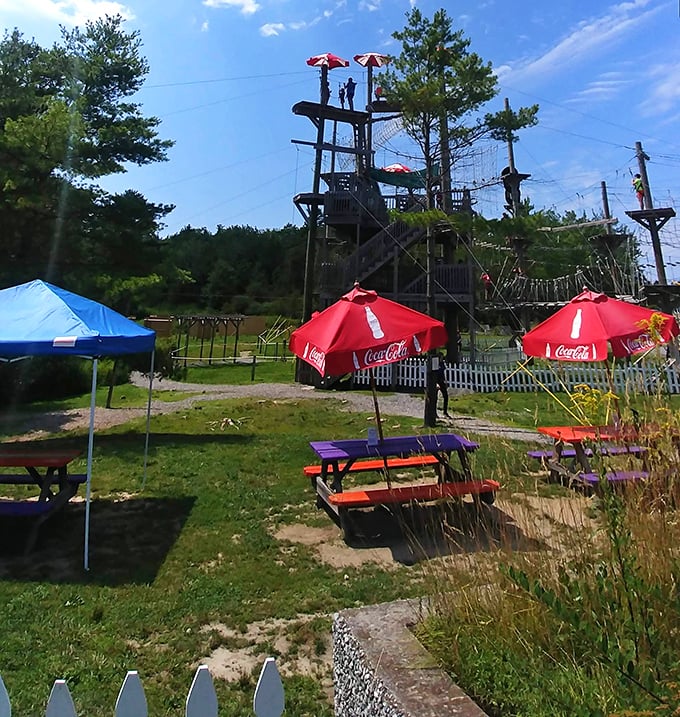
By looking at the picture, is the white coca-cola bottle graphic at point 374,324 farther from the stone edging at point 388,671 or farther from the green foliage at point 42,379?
the green foliage at point 42,379

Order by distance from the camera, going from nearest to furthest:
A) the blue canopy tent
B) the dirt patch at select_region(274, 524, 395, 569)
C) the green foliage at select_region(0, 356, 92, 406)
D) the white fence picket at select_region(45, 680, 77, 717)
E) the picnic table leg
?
the white fence picket at select_region(45, 680, 77, 717) → the dirt patch at select_region(274, 524, 395, 569) → the blue canopy tent → the picnic table leg → the green foliage at select_region(0, 356, 92, 406)

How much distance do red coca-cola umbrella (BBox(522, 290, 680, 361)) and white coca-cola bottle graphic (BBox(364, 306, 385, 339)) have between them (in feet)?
5.92

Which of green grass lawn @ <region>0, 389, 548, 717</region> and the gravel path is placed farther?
the gravel path

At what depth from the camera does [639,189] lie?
15617 mm

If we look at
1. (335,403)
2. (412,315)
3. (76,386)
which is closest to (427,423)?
(335,403)

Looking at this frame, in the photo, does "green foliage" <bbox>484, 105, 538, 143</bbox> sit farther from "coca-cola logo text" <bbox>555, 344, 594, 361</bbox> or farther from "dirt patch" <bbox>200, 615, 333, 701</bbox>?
"dirt patch" <bbox>200, 615, 333, 701</bbox>

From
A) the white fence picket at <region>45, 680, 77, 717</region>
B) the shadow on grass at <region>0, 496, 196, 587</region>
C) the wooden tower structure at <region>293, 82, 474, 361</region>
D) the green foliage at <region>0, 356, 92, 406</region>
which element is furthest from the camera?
the wooden tower structure at <region>293, 82, 474, 361</region>

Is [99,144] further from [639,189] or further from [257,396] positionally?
[639,189]

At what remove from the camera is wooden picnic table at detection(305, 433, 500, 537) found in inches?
205

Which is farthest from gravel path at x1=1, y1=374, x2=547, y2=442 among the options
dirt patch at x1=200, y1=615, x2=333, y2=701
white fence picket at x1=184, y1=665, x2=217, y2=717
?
white fence picket at x1=184, y1=665, x2=217, y2=717

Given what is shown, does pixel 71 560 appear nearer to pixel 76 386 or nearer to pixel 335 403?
pixel 335 403

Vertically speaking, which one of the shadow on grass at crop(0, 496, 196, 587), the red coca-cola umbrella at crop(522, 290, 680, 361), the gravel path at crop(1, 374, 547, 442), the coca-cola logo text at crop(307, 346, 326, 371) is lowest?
the shadow on grass at crop(0, 496, 196, 587)

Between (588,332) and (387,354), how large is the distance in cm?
239

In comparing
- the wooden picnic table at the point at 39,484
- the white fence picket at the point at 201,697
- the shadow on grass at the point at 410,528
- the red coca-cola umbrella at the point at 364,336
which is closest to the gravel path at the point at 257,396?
the shadow on grass at the point at 410,528
